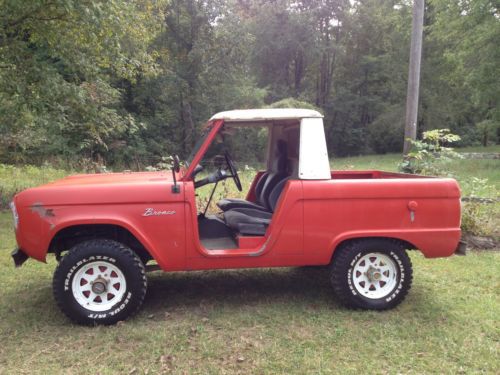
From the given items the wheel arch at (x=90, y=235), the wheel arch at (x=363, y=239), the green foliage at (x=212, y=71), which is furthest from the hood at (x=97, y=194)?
the green foliage at (x=212, y=71)

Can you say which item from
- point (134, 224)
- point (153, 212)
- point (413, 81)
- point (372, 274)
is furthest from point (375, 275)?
point (413, 81)

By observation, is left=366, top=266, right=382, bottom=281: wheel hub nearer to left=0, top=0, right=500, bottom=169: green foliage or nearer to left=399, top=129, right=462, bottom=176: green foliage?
left=0, top=0, right=500, bottom=169: green foliage

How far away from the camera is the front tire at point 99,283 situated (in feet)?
13.6

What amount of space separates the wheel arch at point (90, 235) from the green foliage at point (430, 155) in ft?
15.9

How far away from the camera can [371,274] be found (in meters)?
4.59

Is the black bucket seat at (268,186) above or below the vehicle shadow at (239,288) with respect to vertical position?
above

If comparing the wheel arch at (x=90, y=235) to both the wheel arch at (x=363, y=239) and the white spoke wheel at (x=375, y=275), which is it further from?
the white spoke wheel at (x=375, y=275)

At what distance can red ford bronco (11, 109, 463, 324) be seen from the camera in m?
4.16

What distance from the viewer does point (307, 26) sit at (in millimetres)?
37125

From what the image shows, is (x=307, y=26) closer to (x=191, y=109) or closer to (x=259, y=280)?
(x=191, y=109)

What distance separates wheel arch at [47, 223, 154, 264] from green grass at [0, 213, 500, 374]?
0.64 metres

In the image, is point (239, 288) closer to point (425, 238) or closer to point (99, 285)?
point (99, 285)

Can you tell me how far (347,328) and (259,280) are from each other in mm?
1589

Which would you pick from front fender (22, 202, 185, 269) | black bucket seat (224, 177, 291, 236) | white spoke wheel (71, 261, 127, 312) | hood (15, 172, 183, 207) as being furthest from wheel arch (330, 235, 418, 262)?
white spoke wheel (71, 261, 127, 312)
